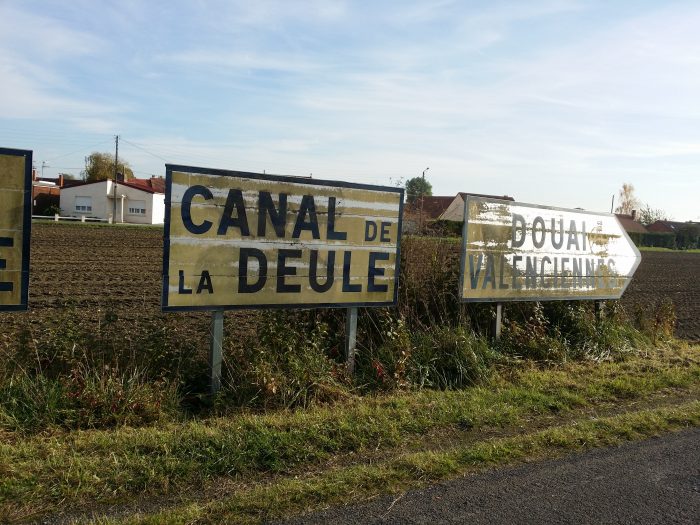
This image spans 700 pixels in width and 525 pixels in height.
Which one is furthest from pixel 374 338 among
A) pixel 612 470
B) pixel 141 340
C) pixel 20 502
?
pixel 20 502

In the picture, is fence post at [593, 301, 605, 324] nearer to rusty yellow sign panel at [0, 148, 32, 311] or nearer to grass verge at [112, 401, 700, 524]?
grass verge at [112, 401, 700, 524]

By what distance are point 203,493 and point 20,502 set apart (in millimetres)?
1082

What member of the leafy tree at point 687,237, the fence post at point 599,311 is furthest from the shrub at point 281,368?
the leafy tree at point 687,237

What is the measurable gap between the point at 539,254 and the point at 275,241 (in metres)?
4.31

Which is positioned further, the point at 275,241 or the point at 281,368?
the point at 275,241

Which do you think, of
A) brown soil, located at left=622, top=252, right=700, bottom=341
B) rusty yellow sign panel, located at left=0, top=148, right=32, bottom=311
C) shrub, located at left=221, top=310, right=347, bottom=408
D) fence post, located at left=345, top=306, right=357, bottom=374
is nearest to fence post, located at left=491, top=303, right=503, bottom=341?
fence post, located at left=345, top=306, right=357, bottom=374

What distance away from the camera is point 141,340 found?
6.17 metres

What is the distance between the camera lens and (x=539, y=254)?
8984 millimetres

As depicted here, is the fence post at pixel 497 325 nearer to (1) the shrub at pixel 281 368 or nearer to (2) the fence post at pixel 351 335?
(2) the fence post at pixel 351 335

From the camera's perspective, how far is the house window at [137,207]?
6831 cm

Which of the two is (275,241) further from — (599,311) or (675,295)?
(675,295)

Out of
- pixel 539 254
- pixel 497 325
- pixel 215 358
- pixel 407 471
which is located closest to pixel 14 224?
pixel 215 358

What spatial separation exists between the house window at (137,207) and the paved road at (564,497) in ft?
224

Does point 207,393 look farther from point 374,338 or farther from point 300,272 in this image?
point 374,338
